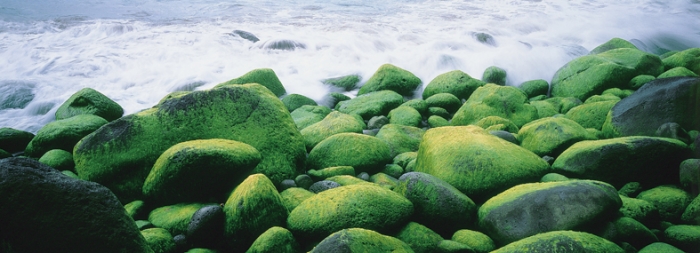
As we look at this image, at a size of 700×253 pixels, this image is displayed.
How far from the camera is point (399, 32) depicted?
9.77 metres

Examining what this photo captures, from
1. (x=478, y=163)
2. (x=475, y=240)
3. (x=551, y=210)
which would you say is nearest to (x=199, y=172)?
(x=475, y=240)

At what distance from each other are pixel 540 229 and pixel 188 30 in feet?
30.4

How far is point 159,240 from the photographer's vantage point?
2.46 metres

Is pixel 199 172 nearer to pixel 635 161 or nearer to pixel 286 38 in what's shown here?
pixel 635 161

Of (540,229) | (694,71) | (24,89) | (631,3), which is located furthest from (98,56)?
(631,3)

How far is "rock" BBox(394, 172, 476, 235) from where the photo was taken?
8.62 feet

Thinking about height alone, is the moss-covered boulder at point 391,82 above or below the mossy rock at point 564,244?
below

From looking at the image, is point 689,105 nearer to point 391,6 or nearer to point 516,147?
point 516,147

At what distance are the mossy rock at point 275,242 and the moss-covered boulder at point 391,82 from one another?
3.91 meters

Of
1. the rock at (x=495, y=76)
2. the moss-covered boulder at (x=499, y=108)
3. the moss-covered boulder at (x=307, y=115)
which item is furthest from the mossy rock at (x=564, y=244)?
the rock at (x=495, y=76)

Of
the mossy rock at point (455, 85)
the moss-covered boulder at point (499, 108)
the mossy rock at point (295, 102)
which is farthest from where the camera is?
the mossy rock at point (455, 85)

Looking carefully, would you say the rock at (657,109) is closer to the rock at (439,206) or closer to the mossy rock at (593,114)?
the mossy rock at (593,114)

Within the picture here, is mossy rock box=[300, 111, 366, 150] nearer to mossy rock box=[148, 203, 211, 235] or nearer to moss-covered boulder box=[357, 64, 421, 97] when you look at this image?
mossy rock box=[148, 203, 211, 235]

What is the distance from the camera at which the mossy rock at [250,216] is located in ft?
8.19
